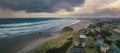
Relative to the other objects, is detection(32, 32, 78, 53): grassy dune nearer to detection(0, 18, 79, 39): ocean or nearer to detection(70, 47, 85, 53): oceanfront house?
detection(70, 47, 85, 53): oceanfront house

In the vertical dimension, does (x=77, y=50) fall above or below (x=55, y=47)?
above

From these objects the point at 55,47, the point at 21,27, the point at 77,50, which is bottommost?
the point at 21,27

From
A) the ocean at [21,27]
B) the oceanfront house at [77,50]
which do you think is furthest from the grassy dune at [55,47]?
the ocean at [21,27]

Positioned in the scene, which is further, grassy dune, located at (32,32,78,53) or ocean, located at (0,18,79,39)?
ocean, located at (0,18,79,39)

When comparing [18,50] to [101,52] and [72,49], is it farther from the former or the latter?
[101,52]

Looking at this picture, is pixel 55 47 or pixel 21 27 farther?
pixel 21 27

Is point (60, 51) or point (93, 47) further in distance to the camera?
point (93, 47)

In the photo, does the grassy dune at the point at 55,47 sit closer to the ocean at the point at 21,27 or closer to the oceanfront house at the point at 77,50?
the oceanfront house at the point at 77,50

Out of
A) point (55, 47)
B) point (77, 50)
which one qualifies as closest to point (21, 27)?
point (55, 47)

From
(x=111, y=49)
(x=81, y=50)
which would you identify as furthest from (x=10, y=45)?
(x=111, y=49)

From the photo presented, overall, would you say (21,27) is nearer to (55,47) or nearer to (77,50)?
(55,47)

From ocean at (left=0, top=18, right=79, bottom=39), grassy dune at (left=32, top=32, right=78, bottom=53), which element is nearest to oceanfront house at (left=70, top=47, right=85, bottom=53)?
grassy dune at (left=32, top=32, right=78, bottom=53)
